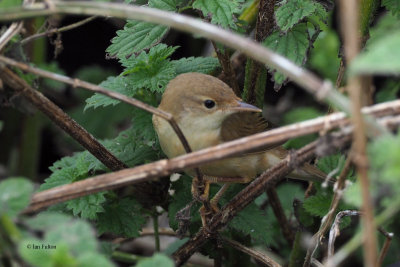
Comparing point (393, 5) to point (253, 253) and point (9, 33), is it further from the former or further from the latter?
point (9, 33)

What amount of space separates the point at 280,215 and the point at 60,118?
1.38 meters

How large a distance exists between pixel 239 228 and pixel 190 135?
0.48 m

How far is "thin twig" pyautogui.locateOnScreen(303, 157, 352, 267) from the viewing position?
6.70 ft

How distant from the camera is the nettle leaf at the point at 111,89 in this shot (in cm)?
270

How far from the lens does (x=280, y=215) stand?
3.36m

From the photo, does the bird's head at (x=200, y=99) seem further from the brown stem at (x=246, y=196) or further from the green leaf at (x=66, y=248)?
the green leaf at (x=66, y=248)

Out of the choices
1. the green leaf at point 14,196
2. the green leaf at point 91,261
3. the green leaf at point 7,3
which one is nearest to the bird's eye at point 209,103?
the green leaf at point 7,3

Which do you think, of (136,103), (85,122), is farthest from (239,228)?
(85,122)

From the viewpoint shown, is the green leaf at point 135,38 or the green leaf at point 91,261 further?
the green leaf at point 135,38

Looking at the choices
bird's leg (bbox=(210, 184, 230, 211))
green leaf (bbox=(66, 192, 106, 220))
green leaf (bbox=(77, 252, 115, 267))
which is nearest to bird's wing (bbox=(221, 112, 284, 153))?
bird's leg (bbox=(210, 184, 230, 211))

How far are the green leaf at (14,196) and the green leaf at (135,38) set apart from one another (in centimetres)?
106

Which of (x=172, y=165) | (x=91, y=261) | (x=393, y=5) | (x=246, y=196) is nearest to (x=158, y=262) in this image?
(x=91, y=261)

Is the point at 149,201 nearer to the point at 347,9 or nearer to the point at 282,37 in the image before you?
the point at 282,37

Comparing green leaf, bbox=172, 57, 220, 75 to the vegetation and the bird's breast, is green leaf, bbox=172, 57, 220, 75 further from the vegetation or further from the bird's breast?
the bird's breast
